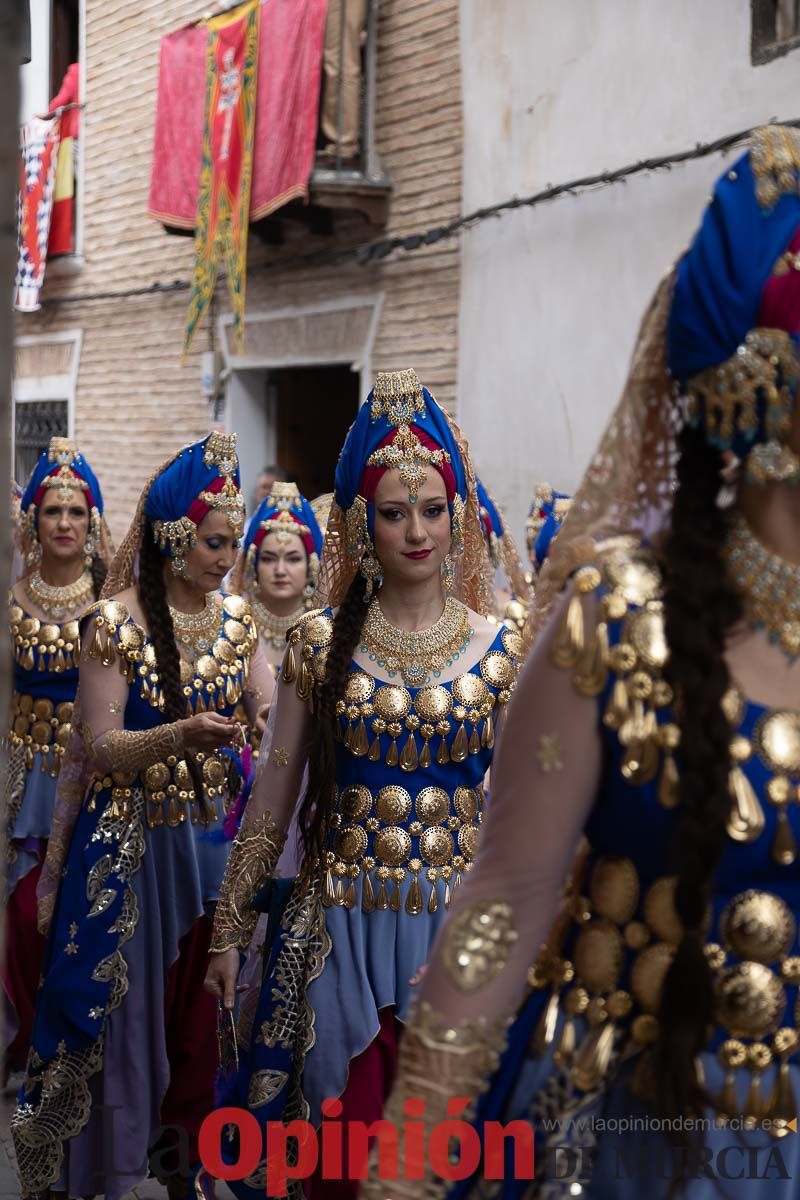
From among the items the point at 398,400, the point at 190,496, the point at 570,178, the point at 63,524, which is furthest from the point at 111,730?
Result: the point at 570,178

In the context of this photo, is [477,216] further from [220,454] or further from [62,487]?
[220,454]

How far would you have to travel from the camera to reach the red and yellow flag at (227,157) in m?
12.6

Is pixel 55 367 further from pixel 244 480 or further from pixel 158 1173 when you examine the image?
pixel 158 1173

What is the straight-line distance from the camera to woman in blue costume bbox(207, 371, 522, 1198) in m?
3.65

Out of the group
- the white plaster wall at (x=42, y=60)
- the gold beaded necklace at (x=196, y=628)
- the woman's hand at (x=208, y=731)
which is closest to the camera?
the woman's hand at (x=208, y=731)

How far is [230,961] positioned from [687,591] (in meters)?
2.31

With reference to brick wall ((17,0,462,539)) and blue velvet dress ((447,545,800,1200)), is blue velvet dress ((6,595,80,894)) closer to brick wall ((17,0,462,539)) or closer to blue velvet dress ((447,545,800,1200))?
blue velvet dress ((447,545,800,1200))

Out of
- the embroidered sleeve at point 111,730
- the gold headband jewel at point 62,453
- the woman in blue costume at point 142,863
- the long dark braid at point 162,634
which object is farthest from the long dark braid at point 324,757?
the gold headband jewel at point 62,453

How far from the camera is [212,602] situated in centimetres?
524

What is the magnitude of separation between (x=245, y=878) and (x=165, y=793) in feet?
3.78

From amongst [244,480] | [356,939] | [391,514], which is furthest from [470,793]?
[244,480]

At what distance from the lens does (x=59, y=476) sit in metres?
6.75

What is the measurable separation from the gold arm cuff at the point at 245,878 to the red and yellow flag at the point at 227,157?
871 centimetres

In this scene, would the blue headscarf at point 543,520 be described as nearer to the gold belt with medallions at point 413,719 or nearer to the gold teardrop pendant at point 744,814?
the gold belt with medallions at point 413,719
